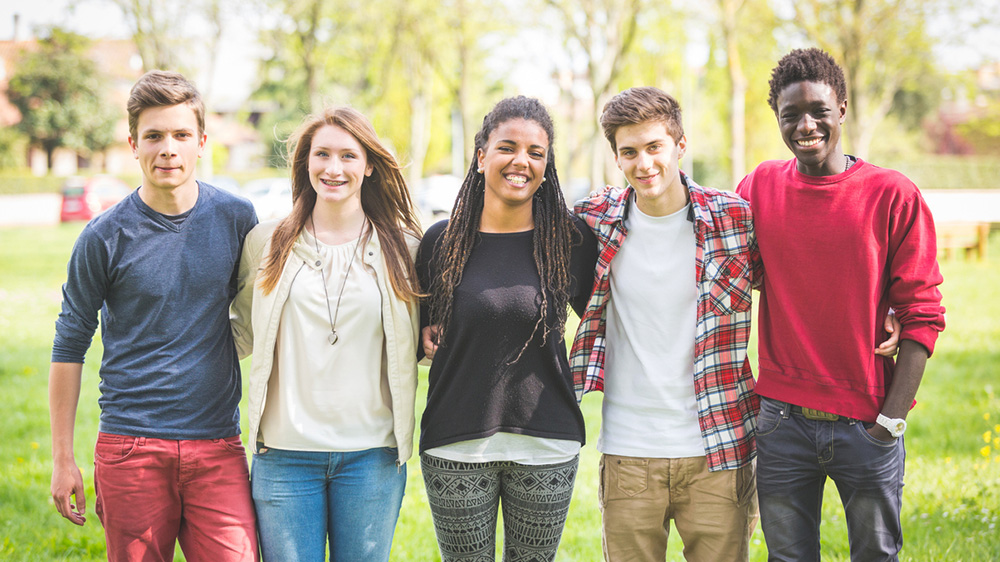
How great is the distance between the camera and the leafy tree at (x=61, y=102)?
36.8 m

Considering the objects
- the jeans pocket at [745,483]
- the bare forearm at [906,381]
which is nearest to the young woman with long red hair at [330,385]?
the jeans pocket at [745,483]

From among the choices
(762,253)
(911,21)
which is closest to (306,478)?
(762,253)

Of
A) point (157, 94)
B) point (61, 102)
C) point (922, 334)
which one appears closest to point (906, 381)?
point (922, 334)

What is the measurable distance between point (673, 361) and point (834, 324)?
0.62 meters

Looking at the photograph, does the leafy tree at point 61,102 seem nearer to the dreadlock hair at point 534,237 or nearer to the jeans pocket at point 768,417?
the dreadlock hair at point 534,237

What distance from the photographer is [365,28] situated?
23.6m

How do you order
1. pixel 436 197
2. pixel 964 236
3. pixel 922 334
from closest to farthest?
pixel 922 334
pixel 964 236
pixel 436 197

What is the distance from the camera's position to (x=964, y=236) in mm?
17438

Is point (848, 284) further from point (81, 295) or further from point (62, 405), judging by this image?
point (62, 405)

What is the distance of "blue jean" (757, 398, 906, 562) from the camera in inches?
113

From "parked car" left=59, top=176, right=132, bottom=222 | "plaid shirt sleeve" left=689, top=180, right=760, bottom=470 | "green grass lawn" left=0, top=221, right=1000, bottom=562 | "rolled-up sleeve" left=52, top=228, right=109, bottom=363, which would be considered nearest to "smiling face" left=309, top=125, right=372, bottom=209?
"rolled-up sleeve" left=52, top=228, right=109, bottom=363

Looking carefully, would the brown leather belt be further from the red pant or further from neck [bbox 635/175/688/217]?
the red pant

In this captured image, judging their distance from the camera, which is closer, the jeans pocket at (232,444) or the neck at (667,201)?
the jeans pocket at (232,444)

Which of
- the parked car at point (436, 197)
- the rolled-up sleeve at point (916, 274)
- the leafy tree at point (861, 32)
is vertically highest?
the leafy tree at point (861, 32)
